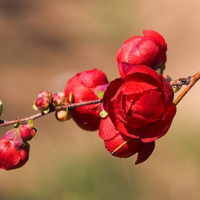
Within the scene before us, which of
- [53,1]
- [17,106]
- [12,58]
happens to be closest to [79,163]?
[17,106]

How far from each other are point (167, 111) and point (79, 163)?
4.25ft

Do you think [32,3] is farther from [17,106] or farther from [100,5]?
[17,106]

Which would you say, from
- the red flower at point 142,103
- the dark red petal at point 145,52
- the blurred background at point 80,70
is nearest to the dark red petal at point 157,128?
the red flower at point 142,103

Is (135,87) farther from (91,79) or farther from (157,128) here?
(91,79)

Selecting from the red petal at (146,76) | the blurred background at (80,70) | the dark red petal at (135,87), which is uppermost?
the red petal at (146,76)

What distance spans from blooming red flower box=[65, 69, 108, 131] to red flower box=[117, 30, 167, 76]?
0.30ft

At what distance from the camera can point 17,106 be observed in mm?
1952

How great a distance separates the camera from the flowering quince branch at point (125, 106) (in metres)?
0.44

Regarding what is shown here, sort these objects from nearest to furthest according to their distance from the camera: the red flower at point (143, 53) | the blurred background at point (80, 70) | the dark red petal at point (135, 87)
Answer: the dark red petal at point (135, 87) < the red flower at point (143, 53) < the blurred background at point (80, 70)

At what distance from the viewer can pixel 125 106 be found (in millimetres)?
447

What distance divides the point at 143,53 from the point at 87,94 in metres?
0.15

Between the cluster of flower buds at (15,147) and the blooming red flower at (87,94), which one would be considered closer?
the cluster of flower buds at (15,147)

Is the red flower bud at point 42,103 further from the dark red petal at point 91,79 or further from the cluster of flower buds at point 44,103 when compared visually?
the dark red petal at point 91,79

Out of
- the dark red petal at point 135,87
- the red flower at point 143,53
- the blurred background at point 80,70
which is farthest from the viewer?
the blurred background at point 80,70
